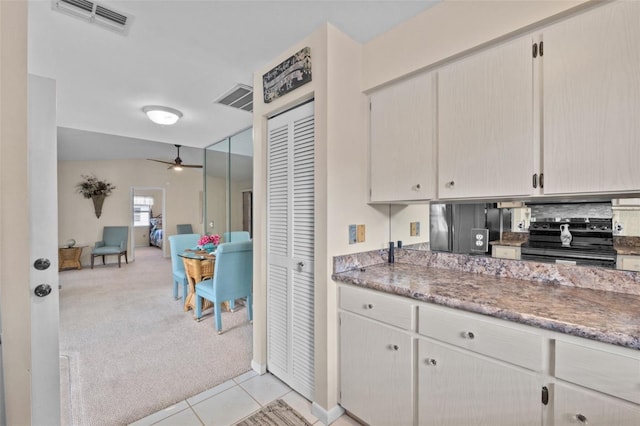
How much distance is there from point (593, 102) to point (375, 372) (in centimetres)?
168

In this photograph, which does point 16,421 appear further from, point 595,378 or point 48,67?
point 48,67

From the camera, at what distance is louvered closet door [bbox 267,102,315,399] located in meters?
1.96

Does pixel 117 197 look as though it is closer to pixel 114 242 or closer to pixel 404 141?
pixel 114 242

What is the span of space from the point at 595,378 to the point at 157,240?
11.9 meters

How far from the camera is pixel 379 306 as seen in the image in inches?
62.1

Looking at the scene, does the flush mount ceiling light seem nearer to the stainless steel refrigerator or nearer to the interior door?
the interior door

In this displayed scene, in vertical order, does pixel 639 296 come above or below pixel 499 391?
above

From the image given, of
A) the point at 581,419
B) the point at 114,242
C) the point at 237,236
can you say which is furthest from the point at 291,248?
the point at 114,242

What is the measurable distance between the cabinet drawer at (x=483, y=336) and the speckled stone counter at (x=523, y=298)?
0.05 metres

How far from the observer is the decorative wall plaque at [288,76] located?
187cm

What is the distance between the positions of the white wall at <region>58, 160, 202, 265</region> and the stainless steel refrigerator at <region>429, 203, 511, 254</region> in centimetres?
822

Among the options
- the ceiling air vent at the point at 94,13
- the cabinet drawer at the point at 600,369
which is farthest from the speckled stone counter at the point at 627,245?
the ceiling air vent at the point at 94,13

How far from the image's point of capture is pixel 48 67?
95.4 inches

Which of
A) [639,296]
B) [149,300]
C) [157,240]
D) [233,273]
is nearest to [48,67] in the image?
[233,273]
